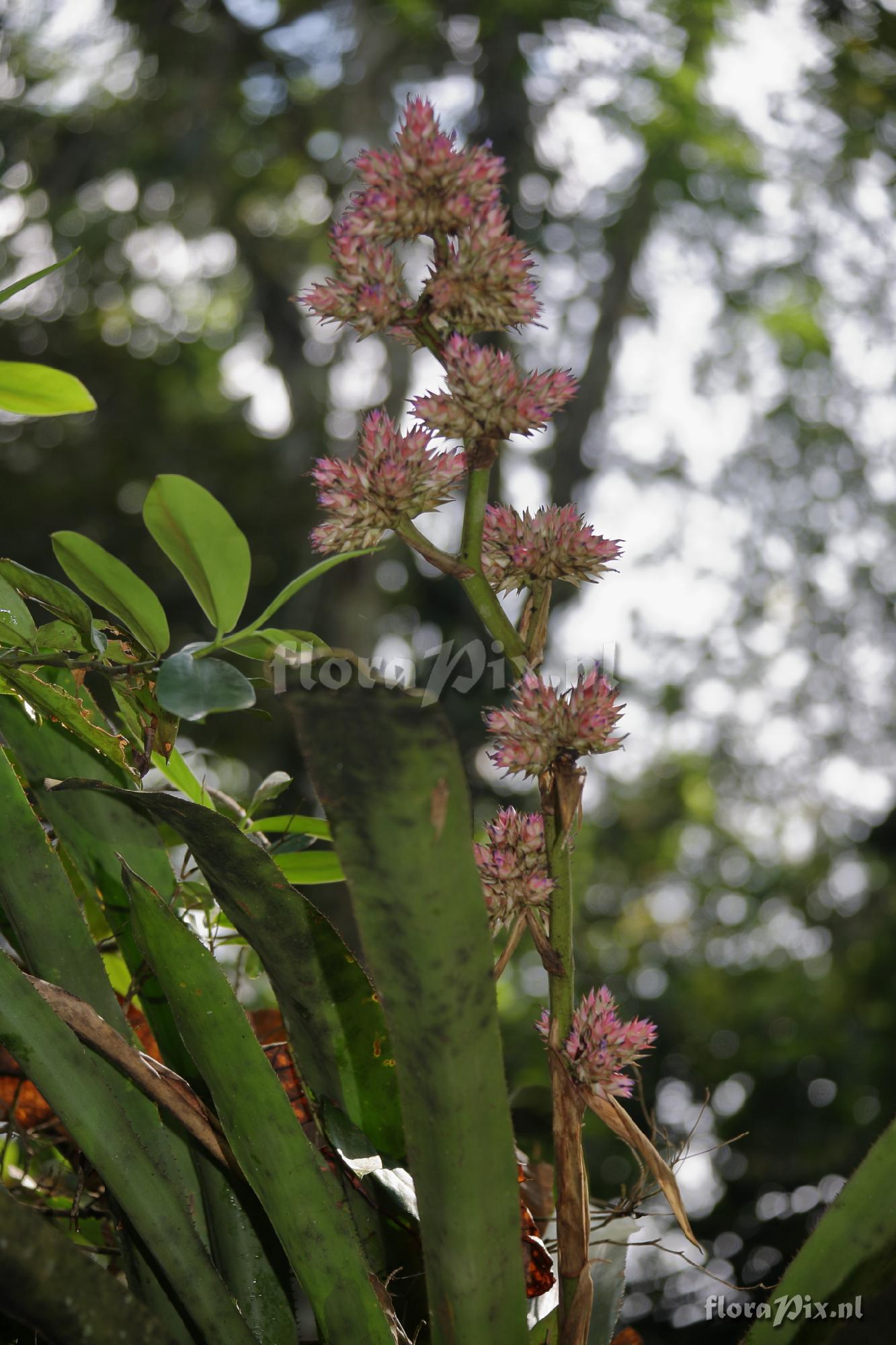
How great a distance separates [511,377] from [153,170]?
14.5ft

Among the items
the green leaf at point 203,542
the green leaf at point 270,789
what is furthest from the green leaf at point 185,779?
the green leaf at point 203,542

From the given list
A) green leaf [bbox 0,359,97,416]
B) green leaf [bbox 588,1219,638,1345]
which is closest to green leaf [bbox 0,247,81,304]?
green leaf [bbox 0,359,97,416]

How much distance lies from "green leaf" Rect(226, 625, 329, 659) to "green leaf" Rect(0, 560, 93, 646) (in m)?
0.06

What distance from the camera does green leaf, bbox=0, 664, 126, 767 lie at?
0.40m

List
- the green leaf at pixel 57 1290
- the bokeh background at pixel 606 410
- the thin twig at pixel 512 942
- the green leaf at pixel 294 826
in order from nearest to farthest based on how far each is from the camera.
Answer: the green leaf at pixel 57 1290, the thin twig at pixel 512 942, the green leaf at pixel 294 826, the bokeh background at pixel 606 410

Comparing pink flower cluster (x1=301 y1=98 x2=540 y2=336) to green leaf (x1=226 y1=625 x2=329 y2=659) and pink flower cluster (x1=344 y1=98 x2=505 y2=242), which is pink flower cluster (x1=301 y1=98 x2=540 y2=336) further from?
green leaf (x1=226 y1=625 x2=329 y2=659)

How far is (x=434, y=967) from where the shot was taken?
271 mm

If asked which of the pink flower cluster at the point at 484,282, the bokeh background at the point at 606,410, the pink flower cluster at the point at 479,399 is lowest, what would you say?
the bokeh background at the point at 606,410

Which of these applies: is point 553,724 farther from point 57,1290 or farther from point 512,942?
point 57,1290

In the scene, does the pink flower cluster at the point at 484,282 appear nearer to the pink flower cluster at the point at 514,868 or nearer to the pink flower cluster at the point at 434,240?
the pink flower cluster at the point at 434,240

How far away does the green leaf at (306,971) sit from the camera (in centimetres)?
34

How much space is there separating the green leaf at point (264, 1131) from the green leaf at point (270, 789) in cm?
13

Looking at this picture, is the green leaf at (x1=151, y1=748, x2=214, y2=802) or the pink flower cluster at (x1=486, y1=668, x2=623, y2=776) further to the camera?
the green leaf at (x1=151, y1=748, x2=214, y2=802)

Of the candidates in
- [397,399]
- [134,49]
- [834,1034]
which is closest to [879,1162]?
[834,1034]
